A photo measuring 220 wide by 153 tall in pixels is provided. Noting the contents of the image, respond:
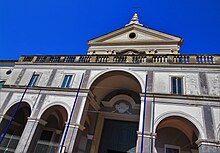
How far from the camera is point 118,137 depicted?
457 inches

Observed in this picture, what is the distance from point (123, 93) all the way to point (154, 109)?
4375 millimetres

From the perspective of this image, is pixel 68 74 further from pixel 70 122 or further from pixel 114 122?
pixel 114 122

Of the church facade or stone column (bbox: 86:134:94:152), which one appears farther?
stone column (bbox: 86:134:94:152)

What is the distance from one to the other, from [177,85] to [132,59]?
336 centimetres

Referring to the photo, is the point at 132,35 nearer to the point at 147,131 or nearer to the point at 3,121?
the point at 147,131

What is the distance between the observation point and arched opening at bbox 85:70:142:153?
1121 centimetres

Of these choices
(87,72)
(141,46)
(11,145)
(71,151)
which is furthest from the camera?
(141,46)

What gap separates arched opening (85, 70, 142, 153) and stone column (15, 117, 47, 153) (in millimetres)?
3407

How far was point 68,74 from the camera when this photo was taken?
455 inches

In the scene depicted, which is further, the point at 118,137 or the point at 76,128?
the point at 118,137

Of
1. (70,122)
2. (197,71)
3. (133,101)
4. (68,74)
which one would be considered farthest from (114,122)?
(197,71)

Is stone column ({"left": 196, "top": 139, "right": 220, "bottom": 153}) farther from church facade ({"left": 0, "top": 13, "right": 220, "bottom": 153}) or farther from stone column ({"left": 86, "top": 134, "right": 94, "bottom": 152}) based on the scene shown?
stone column ({"left": 86, "top": 134, "right": 94, "bottom": 152})

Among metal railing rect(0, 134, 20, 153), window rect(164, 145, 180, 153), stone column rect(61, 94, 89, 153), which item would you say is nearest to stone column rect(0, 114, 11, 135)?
metal railing rect(0, 134, 20, 153)

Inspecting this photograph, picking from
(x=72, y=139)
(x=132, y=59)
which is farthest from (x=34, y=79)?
(x=132, y=59)
